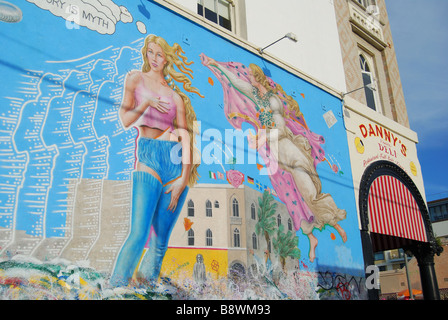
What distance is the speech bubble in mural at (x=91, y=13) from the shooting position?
6703 millimetres

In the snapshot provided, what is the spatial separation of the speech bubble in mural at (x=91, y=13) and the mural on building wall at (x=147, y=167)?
0.06ft

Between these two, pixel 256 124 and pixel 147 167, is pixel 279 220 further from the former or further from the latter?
pixel 147 167

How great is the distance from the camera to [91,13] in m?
7.11

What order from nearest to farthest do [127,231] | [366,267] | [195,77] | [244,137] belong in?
1. [127,231]
2. [195,77]
3. [244,137]
4. [366,267]

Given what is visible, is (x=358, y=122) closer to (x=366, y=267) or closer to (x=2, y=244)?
(x=366, y=267)

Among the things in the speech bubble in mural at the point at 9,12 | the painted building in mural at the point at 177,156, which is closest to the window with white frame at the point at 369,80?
the painted building in mural at the point at 177,156

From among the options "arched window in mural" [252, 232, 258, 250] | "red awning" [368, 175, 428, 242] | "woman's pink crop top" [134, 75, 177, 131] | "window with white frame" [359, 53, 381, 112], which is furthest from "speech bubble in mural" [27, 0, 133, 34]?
"window with white frame" [359, 53, 381, 112]

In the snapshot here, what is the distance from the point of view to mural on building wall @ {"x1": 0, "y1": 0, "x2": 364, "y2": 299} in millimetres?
5855

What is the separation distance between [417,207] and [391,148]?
219cm

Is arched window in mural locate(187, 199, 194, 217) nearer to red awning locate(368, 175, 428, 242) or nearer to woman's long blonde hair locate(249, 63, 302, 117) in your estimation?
woman's long blonde hair locate(249, 63, 302, 117)

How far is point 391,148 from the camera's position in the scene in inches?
546

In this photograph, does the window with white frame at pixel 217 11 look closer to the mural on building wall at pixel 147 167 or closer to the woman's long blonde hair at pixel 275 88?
the mural on building wall at pixel 147 167

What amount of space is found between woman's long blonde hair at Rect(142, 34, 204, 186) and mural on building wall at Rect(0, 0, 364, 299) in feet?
0.08
